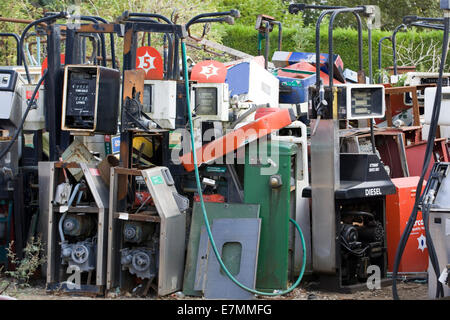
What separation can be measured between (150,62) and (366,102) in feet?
Answer: 6.20

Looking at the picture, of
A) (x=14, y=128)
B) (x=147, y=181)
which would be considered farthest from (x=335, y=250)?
(x=14, y=128)

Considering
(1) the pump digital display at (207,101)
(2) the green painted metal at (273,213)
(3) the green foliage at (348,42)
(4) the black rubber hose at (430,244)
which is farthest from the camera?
(3) the green foliage at (348,42)

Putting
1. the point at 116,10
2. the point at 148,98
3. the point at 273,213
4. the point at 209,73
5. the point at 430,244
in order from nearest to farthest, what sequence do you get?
the point at 430,244 → the point at 273,213 → the point at 148,98 → the point at 209,73 → the point at 116,10

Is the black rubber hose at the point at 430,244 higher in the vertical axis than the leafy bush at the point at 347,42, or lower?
lower

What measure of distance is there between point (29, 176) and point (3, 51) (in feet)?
22.6

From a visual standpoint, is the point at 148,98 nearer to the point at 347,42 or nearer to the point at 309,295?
the point at 309,295

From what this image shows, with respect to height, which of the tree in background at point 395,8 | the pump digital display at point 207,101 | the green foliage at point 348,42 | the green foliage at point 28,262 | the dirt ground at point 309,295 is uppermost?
the tree in background at point 395,8

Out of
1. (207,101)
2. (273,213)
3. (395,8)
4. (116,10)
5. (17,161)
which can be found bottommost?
(273,213)

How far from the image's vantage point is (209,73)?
694cm

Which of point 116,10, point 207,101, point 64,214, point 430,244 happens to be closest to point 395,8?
point 116,10

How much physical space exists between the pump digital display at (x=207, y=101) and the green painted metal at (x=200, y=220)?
3.52 feet

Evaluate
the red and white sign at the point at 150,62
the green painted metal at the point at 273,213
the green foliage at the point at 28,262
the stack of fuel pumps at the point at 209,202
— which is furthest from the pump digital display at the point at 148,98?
the green foliage at the point at 28,262

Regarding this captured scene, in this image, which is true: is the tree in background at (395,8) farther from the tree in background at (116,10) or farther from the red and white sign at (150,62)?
the red and white sign at (150,62)

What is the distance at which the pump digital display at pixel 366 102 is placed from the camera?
5668 mm
